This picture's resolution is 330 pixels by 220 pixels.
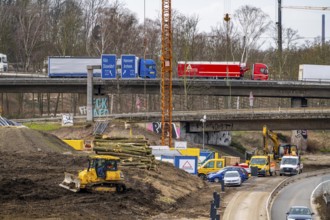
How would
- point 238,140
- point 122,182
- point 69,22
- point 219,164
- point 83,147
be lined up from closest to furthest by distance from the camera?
1. point 122,182
2. point 219,164
3. point 83,147
4. point 238,140
5. point 69,22

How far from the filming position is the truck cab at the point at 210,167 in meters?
71.9

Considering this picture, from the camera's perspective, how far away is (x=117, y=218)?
41.1m

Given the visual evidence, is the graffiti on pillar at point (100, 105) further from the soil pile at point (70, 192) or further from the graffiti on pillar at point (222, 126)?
the soil pile at point (70, 192)

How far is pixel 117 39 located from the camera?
147 metres

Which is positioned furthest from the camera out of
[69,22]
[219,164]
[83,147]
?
[69,22]

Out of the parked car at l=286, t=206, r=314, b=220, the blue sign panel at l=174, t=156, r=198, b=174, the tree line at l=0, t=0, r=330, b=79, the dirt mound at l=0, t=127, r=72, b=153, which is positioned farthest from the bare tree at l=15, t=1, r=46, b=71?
the parked car at l=286, t=206, r=314, b=220

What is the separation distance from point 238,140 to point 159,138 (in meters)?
23.8

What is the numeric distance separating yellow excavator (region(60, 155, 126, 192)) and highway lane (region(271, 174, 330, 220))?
32.4ft

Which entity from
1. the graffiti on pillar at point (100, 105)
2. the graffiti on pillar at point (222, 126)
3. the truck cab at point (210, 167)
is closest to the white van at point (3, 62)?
the graffiti on pillar at point (100, 105)

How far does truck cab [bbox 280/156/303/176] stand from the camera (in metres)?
74.9

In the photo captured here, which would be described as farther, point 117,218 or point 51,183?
point 51,183

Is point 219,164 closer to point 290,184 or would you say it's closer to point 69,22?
point 290,184

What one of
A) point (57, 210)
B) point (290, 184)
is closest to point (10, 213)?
point (57, 210)

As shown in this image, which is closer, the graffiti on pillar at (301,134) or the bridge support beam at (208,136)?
the bridge support beam at (208,136)
